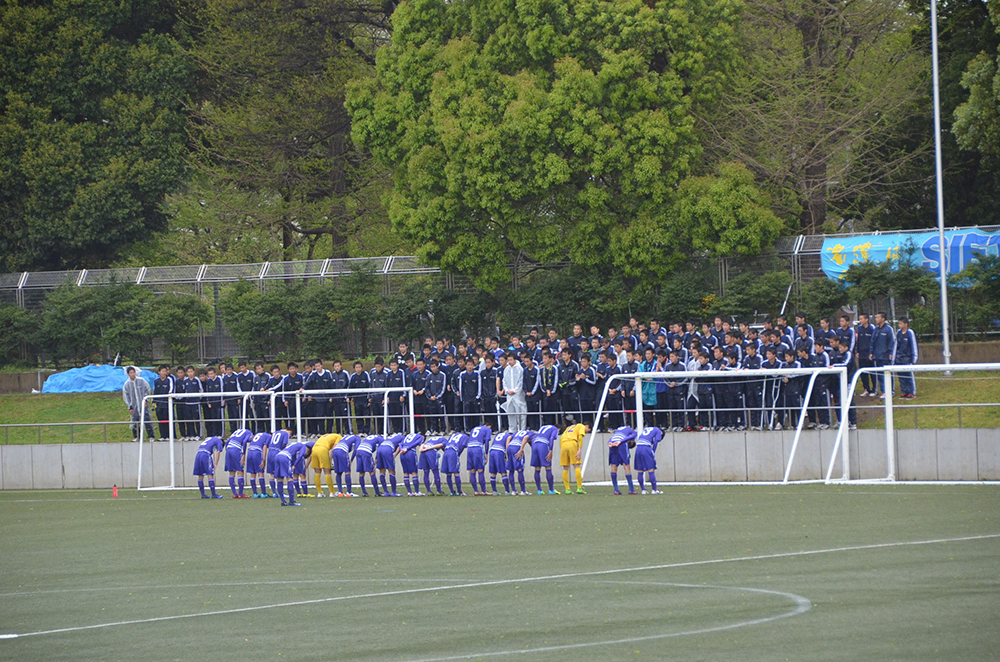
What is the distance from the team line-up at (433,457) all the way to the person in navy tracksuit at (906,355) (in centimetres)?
610

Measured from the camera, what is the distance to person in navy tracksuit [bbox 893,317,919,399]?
21688 mm

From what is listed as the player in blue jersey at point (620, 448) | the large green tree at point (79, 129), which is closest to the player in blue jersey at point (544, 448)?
the player in blue jersey at point (620, 448)

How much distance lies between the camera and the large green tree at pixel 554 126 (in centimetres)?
2788

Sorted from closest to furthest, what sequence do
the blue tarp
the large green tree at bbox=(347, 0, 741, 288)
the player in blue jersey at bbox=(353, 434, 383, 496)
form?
the player in blue jersey at bbox=(353, 434, 383, 496), the large green tree at bbox=(347, 0, 741, 288), the blue tarp

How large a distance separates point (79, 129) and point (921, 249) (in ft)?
87.2

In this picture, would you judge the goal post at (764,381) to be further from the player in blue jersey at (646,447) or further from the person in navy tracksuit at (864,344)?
the person in navy tracksuit at (864,344)

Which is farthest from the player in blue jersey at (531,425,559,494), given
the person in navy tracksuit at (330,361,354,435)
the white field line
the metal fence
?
the metal fence

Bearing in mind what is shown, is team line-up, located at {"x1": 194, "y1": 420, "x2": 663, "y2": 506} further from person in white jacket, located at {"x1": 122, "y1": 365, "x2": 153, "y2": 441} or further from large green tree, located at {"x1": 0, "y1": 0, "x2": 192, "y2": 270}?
large green tree, located at {"x1": 0, "y1": 0, "x2": 192, "y2": 270}

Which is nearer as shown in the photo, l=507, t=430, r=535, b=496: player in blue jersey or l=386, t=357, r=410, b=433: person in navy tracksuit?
l=507, t=430, r=535, b=496: player in blue jersey

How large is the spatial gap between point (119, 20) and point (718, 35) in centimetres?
2120

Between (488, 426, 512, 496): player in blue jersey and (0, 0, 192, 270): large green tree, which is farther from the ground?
(0, 0, 192, 270): large green tree

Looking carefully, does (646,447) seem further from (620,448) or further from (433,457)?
(433,457)

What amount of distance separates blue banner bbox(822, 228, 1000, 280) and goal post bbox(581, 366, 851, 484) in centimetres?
661

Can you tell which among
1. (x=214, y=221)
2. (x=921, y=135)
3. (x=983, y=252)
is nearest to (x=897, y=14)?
(x=921, y=135)
